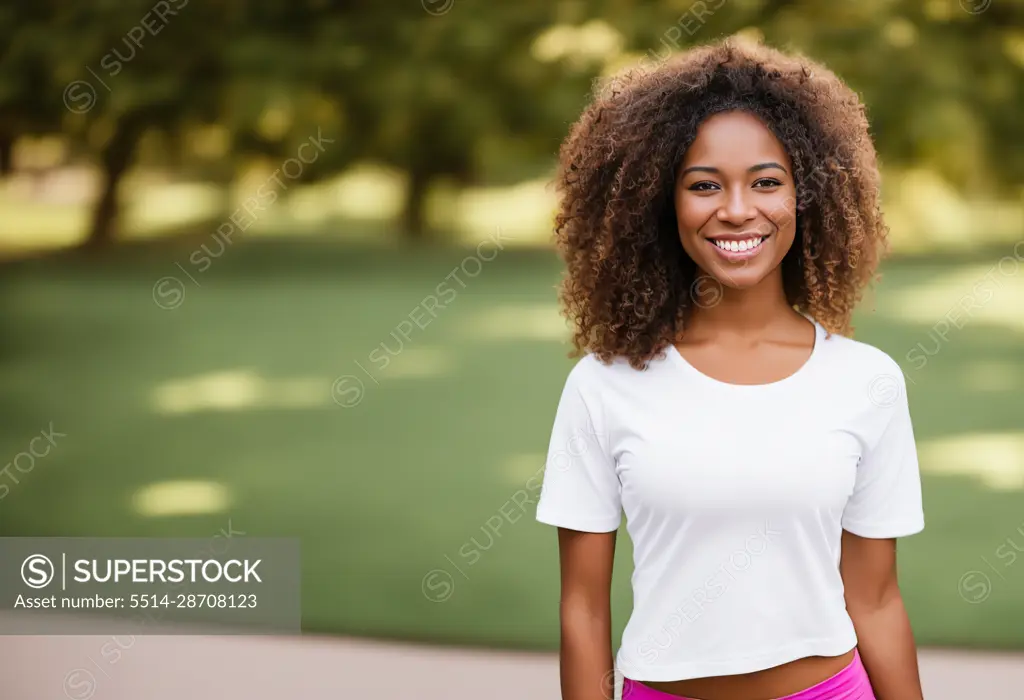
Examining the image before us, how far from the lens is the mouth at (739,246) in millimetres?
1333

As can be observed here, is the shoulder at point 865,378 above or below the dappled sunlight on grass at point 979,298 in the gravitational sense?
below

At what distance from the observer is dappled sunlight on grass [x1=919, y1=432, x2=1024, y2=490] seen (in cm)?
400

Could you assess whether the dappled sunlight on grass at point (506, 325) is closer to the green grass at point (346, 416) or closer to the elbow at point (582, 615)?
the green grass at point (346, 416)

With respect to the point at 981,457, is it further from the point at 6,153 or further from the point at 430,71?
the point at 6,153

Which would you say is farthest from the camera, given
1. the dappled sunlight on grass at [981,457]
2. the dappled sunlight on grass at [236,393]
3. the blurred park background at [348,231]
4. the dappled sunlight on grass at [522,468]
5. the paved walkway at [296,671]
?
the dappled sunlight on grass at [236,393]

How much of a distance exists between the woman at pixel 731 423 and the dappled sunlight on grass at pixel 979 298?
2.98 meters

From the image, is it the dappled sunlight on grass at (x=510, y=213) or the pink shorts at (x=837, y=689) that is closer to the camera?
the pink shorts at (x=837, y=689)

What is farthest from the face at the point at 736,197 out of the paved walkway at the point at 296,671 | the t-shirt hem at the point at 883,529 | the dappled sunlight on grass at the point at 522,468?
the dappled sunlight on grass at the point at 522,468

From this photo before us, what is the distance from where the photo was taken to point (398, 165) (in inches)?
176

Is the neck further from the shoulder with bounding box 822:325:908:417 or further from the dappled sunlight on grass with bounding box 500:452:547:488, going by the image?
the dappled sunlight on grass with bounding box 500:452:547:488

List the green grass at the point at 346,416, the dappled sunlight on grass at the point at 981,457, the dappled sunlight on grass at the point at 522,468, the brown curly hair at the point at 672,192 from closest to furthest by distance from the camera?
the brown curly hair at the point at 672,192
the green grass at the point at 346,416
the dappled sunlight on grass at the point at 981,457
the dappled sunlight on grass at the point at 522,468

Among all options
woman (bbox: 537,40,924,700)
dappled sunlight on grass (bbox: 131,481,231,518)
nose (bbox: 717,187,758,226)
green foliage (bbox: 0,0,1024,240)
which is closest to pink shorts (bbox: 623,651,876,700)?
woman (bbox: 537,40,924,700)

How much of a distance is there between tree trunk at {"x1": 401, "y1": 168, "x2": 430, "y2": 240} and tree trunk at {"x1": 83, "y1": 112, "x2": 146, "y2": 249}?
3.29ft

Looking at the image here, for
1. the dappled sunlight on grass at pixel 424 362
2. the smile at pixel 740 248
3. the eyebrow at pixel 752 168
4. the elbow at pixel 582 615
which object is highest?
the dappled sunlight on grass at pixel 424 362
